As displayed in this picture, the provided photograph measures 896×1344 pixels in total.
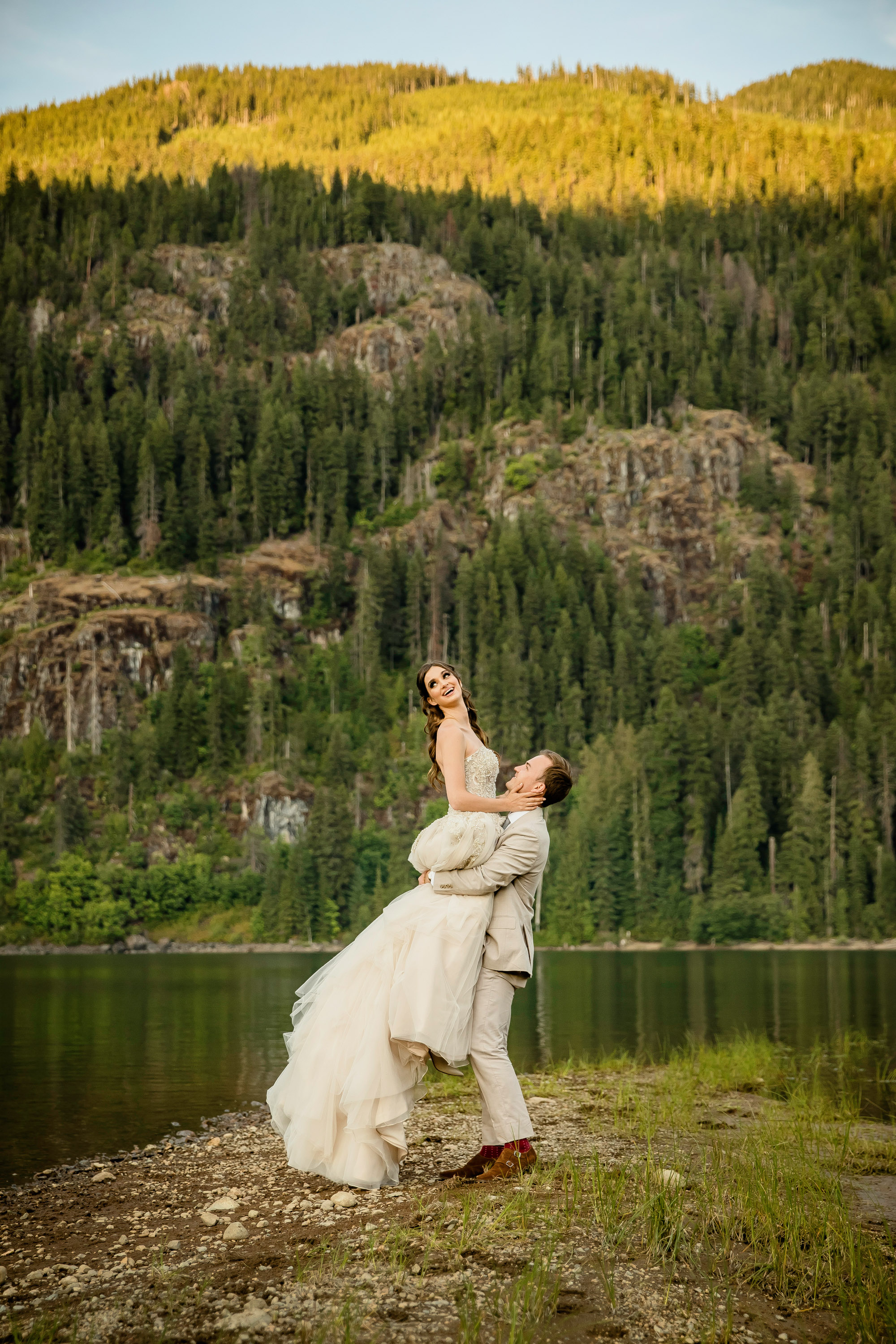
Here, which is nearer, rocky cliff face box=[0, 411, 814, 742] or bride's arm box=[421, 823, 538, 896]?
bride's arm box=[421, 823, 538, 896]

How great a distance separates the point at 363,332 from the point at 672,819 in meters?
107

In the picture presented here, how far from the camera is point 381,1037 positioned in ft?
28.3

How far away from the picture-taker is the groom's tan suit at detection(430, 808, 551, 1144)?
8.77 metres

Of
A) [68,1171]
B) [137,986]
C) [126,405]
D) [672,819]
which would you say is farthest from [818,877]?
[126,405]

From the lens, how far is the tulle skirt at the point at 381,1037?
852 cm

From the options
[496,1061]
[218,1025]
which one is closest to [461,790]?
[496,1061]

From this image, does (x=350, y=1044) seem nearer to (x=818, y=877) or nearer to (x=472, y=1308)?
(x=472, y=1308)

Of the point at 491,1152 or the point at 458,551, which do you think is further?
the point at 458,551

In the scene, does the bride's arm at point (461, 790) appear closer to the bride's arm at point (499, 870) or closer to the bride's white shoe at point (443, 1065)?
the bride's arm at point (499, 870)

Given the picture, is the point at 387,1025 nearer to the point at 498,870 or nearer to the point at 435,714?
the point at 498,870

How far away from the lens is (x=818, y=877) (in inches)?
3866

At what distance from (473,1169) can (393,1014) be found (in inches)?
60.9

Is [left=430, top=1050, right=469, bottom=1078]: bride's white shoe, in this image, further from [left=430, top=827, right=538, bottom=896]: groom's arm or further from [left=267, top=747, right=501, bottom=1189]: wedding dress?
[left=430, top=827, right=538, bottom=896]: groom's arm

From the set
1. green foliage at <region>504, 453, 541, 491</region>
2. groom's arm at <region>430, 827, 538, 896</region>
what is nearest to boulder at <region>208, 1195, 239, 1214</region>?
groom's arm at <region>430, 827, 538, 896</region>
